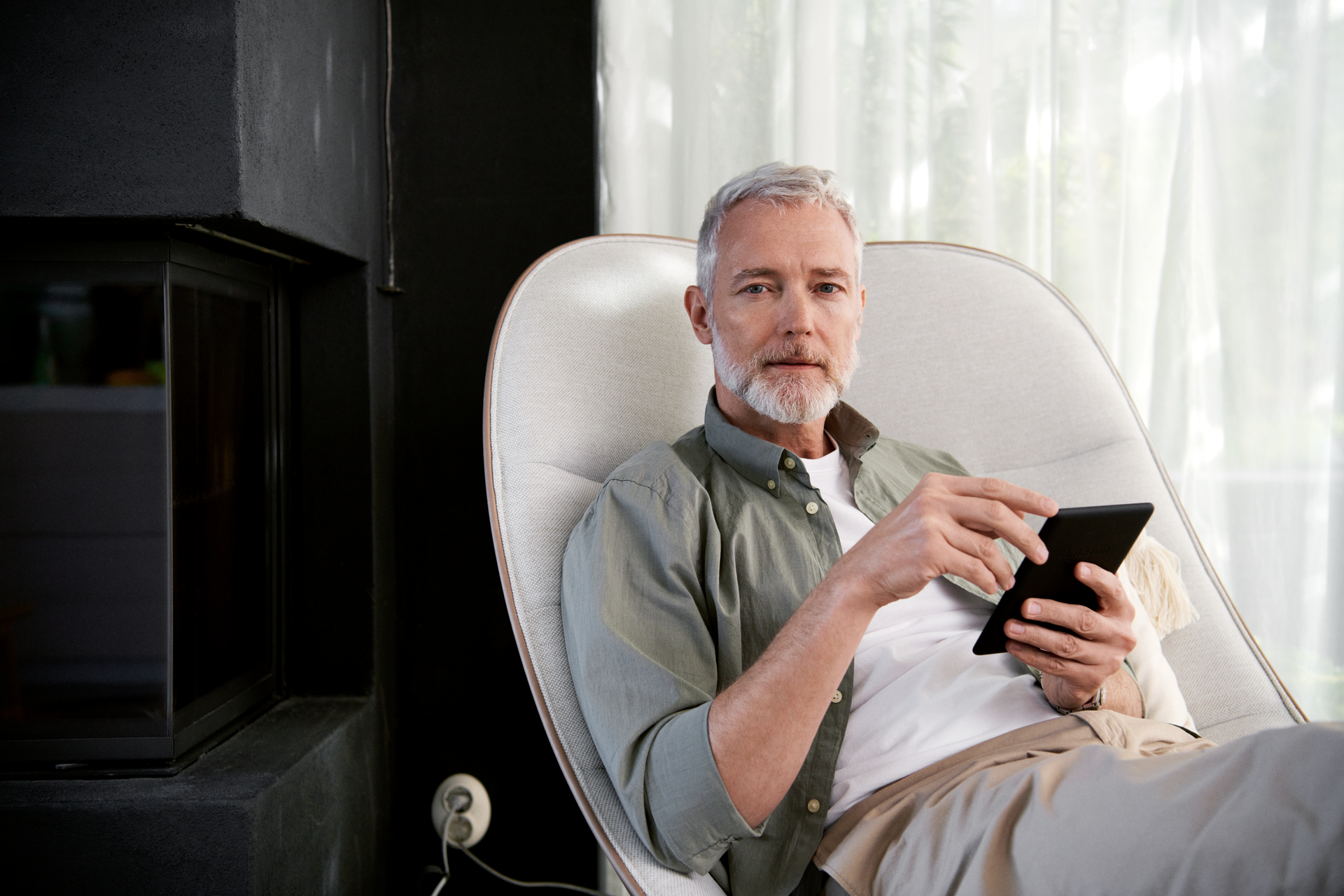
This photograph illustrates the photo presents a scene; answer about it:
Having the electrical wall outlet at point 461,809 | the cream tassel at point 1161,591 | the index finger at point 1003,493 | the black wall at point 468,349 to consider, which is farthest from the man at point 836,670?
the electrical wall outlet at point 461,809

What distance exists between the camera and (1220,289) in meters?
1.84

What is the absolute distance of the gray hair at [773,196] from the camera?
1257mm

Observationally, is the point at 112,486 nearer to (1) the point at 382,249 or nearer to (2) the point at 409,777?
(1) the point at 382,249

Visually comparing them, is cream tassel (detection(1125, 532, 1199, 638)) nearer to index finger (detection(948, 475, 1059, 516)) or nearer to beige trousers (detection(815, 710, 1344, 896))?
beige trousers (detection(815, 710, 1344, 896))

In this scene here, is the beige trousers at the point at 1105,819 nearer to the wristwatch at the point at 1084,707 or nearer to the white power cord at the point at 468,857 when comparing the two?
the wristwatch at the point at 1084,707

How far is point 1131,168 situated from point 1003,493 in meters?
1.29

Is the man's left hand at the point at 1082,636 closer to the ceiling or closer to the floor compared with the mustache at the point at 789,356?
closer to the floor

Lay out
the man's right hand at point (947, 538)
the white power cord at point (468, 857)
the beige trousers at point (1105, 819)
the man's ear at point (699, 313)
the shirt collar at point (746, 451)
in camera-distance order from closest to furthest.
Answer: the beige trousers at point (1105, 819) → the man's right hand at point (947, 538) → the shirt collar at point (746, 451) → the man's ear at point (699, 313) → the white power cord at point (468, 857)

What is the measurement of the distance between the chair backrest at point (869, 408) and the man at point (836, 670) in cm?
7

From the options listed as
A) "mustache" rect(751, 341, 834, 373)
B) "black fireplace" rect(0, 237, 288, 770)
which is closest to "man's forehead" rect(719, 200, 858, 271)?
"mustache" rect(751, 341, 834, 373)

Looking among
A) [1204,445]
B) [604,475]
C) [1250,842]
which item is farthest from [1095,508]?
[1204,445]

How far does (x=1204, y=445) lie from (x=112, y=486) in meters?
1.97

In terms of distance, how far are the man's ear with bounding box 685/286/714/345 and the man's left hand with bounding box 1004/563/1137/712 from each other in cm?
59

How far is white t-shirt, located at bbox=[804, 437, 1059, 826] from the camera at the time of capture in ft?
3.44
